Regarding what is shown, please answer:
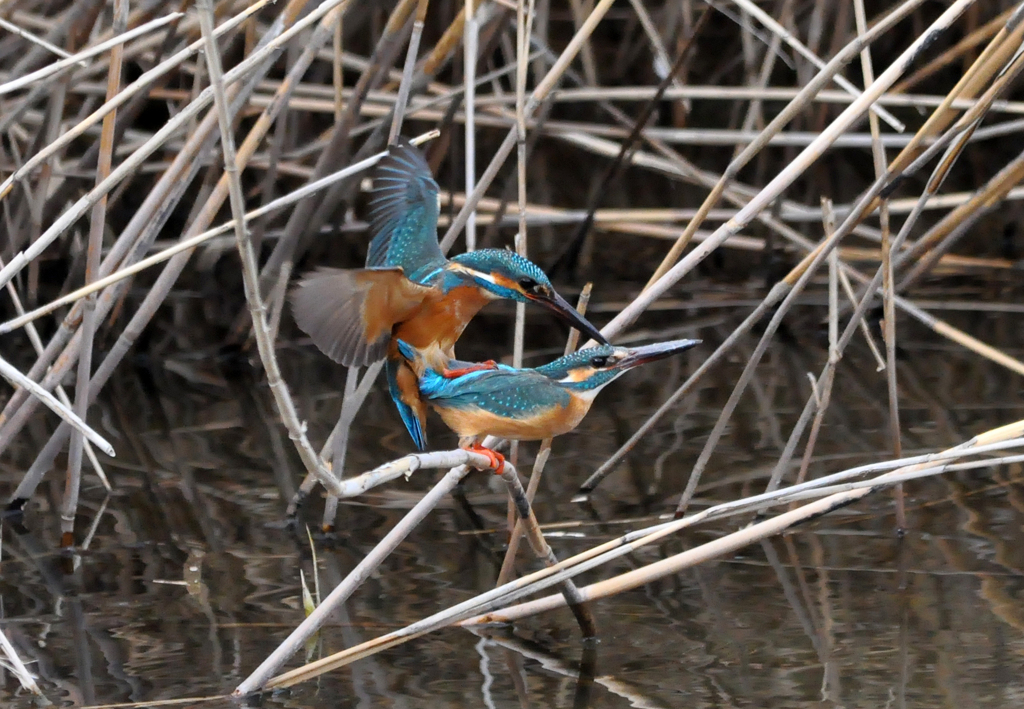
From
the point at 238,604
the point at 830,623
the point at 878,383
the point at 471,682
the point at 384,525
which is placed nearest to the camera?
the point at 471,682

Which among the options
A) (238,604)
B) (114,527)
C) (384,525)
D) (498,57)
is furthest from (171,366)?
(498,57)

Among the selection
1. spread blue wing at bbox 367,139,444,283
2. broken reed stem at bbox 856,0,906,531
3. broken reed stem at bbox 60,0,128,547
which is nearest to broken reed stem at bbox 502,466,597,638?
spread blue wing at bbox 367,139,444,283

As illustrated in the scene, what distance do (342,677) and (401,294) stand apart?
80 centimetres

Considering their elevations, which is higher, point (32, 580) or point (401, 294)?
point (401, 294)

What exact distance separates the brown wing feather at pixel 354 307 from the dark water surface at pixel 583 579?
2.17 ft

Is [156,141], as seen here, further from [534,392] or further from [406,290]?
[534,392]

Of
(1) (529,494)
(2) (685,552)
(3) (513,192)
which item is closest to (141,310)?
(1) (529,494)

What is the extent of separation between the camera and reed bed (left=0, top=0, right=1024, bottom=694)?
2.21m

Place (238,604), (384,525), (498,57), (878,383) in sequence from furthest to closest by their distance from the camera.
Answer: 1. (498,57)
2. (878,383)
3. (384,525)
4. (238,604)

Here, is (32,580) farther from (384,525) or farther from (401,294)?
(401,294)

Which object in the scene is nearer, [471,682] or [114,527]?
[471,682]

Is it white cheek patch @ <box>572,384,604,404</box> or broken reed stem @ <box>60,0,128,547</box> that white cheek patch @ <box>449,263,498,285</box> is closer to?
white cheek patch @ <box>572,384,604,404</box>

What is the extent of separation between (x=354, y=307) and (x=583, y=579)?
1.06 m

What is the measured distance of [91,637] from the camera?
2.48 meters
